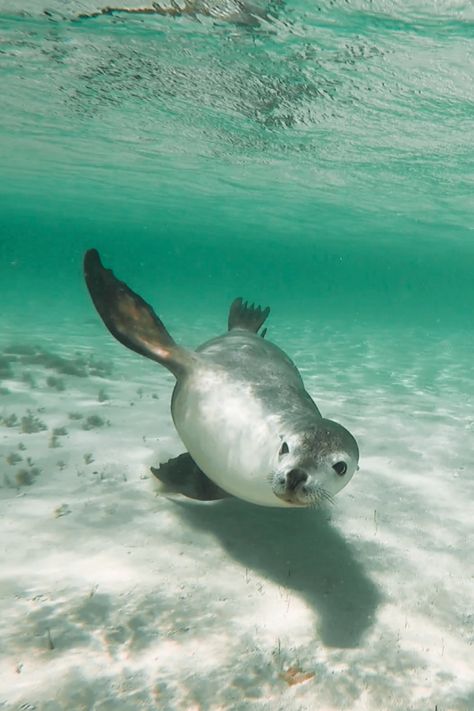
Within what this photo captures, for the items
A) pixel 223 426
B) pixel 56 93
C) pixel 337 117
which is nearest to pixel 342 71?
pixel 337 117

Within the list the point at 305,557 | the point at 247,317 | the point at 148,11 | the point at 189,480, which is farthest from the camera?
the point at 148,11

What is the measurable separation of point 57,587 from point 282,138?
16.9m

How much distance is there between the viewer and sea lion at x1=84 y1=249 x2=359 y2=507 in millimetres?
2980

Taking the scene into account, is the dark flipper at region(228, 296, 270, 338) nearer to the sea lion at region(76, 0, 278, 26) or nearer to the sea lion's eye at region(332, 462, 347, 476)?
the sea lion's eye at region(332, 462, 347, 476)

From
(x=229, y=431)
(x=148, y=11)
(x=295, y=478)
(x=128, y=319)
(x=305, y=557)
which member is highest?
(x=148, y=11)

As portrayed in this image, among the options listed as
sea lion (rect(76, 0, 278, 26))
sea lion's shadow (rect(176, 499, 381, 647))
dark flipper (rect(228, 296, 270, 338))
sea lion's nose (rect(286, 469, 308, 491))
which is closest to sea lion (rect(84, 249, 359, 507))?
sea lion's nose (rect(286, 469, 308, 491))

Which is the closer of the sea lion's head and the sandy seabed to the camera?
the sea lion's head

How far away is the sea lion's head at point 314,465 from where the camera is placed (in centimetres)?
286

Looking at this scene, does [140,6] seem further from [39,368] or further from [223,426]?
[223,426]

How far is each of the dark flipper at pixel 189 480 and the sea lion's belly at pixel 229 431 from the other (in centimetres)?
48

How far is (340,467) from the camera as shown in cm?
301

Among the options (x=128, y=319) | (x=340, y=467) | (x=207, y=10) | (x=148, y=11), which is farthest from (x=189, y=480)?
(x=148, y=11)

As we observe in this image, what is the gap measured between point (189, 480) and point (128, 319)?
1570 mm

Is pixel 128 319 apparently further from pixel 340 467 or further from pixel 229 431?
pixel 340 467
